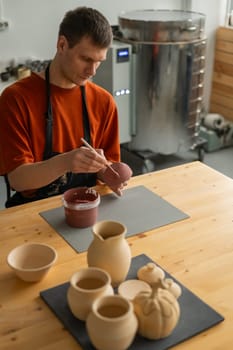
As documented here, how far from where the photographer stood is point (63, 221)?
4.85ft

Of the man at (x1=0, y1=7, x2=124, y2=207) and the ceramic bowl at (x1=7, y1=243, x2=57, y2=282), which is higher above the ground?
the man at (x1=0, y1=7, x2=124, y2=207)

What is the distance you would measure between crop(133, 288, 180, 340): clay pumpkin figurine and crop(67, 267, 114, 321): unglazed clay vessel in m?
0.07

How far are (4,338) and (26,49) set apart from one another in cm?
254

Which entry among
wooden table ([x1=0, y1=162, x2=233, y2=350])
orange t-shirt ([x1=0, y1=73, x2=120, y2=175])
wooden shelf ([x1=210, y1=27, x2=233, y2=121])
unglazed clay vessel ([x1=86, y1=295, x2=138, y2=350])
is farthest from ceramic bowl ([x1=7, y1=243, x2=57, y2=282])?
wooden shelf ([x1=210, y1=27, x2=233, y2=121])

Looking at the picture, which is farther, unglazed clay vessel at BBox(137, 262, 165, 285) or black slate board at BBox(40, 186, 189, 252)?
black slate board at BBox(40, 186, 189, 252)

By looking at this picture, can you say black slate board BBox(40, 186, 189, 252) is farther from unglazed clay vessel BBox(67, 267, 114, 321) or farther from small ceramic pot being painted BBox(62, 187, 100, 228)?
unglazed clay vessel BBox(67, 267, 114, 321)

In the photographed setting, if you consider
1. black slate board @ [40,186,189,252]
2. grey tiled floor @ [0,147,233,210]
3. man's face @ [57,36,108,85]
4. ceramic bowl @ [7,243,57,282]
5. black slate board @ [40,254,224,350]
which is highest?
man's face @ [57,36,108,85]

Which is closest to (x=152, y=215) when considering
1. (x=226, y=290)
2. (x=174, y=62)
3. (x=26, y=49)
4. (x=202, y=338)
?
(x=226, y=290)

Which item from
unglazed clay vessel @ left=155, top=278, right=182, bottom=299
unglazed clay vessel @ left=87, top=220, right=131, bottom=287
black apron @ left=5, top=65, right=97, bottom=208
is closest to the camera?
unglazed clay vessel @ left=155, top=278, right=182, bottom=299

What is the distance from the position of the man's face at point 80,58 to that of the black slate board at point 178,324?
725 millimetres

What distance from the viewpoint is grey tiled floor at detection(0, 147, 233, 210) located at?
11.5 ft

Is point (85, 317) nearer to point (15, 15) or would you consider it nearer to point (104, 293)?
point (104, 293)

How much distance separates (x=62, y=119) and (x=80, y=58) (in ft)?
0.77

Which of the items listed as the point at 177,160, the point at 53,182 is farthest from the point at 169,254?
the point at 177,160
